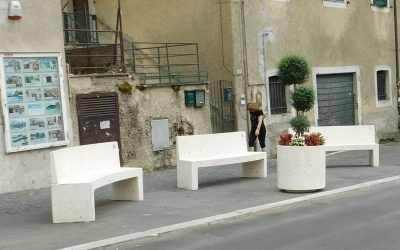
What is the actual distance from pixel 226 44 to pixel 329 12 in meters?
5.13

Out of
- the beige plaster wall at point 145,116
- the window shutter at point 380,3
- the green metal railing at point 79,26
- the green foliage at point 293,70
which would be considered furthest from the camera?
the window shutter at point 380,3

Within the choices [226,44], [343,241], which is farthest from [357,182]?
[226,44]

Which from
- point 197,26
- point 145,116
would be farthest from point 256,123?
point 197,26

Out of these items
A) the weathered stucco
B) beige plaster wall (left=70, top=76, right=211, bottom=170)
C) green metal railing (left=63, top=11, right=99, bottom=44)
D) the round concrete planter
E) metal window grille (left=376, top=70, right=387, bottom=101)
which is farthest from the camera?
metal window grille (left=376, top=70, right=387, bottom=101)

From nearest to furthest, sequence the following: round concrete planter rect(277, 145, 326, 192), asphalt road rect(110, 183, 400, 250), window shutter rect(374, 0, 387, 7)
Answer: asphalt road rect(110, 183, 400, 250) < round concrete planter rect(277, 145, 326, 192) < window shutter rect(374, 0, 387, 7)

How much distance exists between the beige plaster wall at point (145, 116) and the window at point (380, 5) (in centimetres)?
974

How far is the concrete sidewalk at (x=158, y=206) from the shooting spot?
7.57 m

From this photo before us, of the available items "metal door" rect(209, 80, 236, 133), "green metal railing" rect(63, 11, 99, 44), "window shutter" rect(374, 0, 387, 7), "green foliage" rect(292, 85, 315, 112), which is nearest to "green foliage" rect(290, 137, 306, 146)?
"green foliage" rect(292, 85, 315, 112)

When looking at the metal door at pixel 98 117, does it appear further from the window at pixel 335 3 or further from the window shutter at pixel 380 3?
the window shutter at pixel 380 3

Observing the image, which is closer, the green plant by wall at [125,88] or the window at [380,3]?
the green plant by wall at [125,88]

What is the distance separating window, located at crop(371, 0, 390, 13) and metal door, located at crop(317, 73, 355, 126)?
2.85 metres

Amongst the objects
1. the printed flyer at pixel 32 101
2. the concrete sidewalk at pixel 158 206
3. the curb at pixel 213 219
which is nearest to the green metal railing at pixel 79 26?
the printed flyer at pixel 32 101

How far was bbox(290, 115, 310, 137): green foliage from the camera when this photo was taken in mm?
10539

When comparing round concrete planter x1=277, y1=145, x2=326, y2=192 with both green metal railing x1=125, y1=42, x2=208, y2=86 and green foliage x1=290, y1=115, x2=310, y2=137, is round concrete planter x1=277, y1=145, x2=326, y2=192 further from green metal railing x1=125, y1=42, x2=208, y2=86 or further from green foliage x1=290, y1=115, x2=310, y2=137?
green metal railing x1=125, y1=42, x2=208, y2=86
